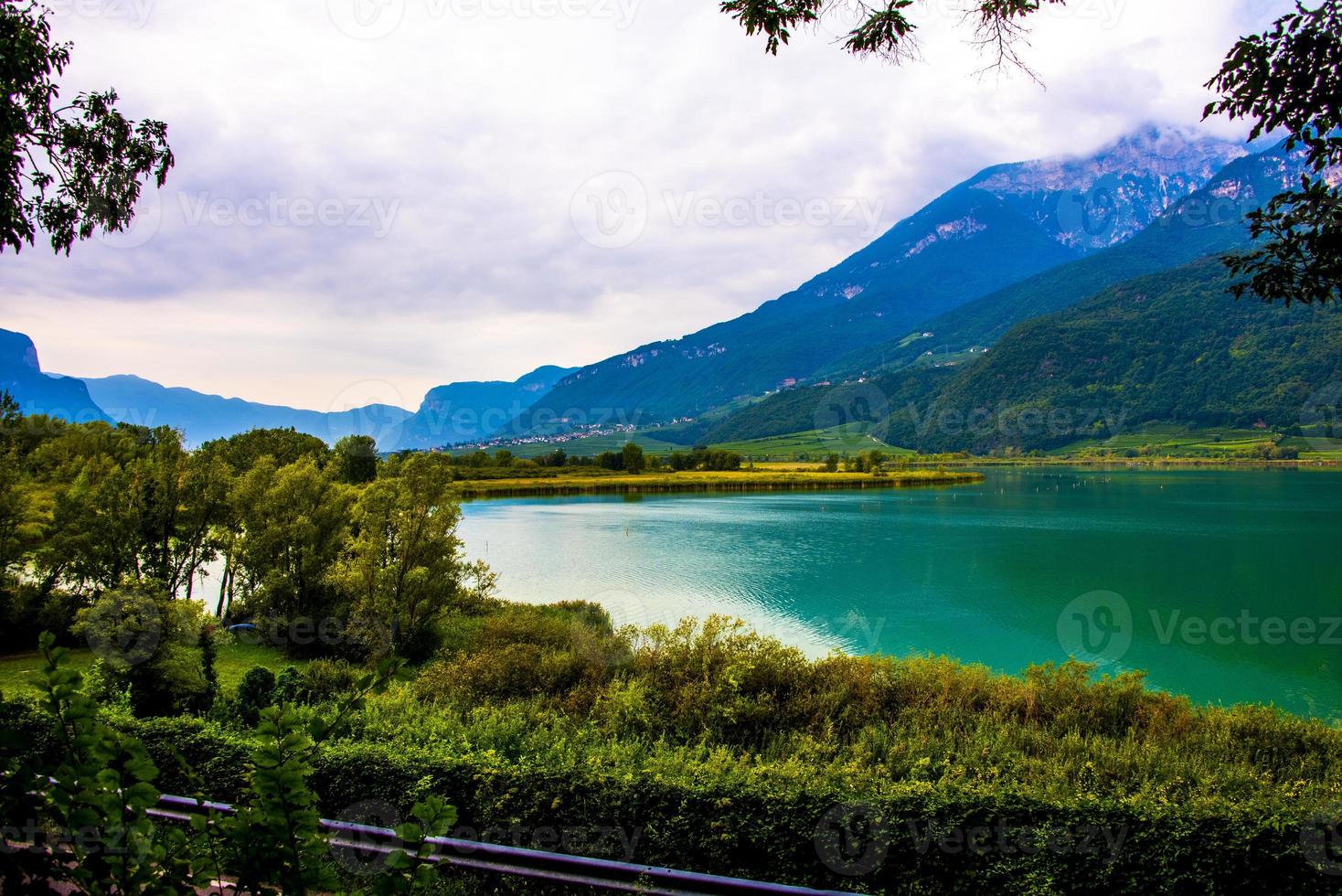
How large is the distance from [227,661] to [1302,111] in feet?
86.5

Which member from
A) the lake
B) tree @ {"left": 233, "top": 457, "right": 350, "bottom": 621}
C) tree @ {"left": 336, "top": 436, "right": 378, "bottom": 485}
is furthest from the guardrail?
tree @ {"left": 336, "top": 436, "right": 378, "bottom": 485}

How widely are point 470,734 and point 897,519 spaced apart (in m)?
54.6

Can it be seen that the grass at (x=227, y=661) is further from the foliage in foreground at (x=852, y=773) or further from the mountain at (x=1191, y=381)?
the mountain at (x=1191, y=381)

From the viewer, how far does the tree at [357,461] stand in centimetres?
5938

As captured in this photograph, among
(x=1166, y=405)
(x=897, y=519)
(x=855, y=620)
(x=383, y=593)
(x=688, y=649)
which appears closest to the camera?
(x=688, y=649)

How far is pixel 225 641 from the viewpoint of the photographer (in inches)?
931

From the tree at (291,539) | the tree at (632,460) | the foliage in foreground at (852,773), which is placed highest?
the tree at (632,460)

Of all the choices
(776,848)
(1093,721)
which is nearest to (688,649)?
(776,848)

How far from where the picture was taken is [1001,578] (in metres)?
34.6

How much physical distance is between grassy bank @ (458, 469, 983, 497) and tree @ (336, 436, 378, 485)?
22091 mm

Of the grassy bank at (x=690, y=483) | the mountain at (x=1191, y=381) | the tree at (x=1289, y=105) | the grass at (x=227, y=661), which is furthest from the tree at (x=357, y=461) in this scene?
the mountain at (x=1191, y=381)

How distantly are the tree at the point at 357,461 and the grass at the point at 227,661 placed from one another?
3626 centimetres

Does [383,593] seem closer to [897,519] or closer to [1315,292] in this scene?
[1315,292]

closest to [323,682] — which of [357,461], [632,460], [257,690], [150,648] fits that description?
[257,690]
